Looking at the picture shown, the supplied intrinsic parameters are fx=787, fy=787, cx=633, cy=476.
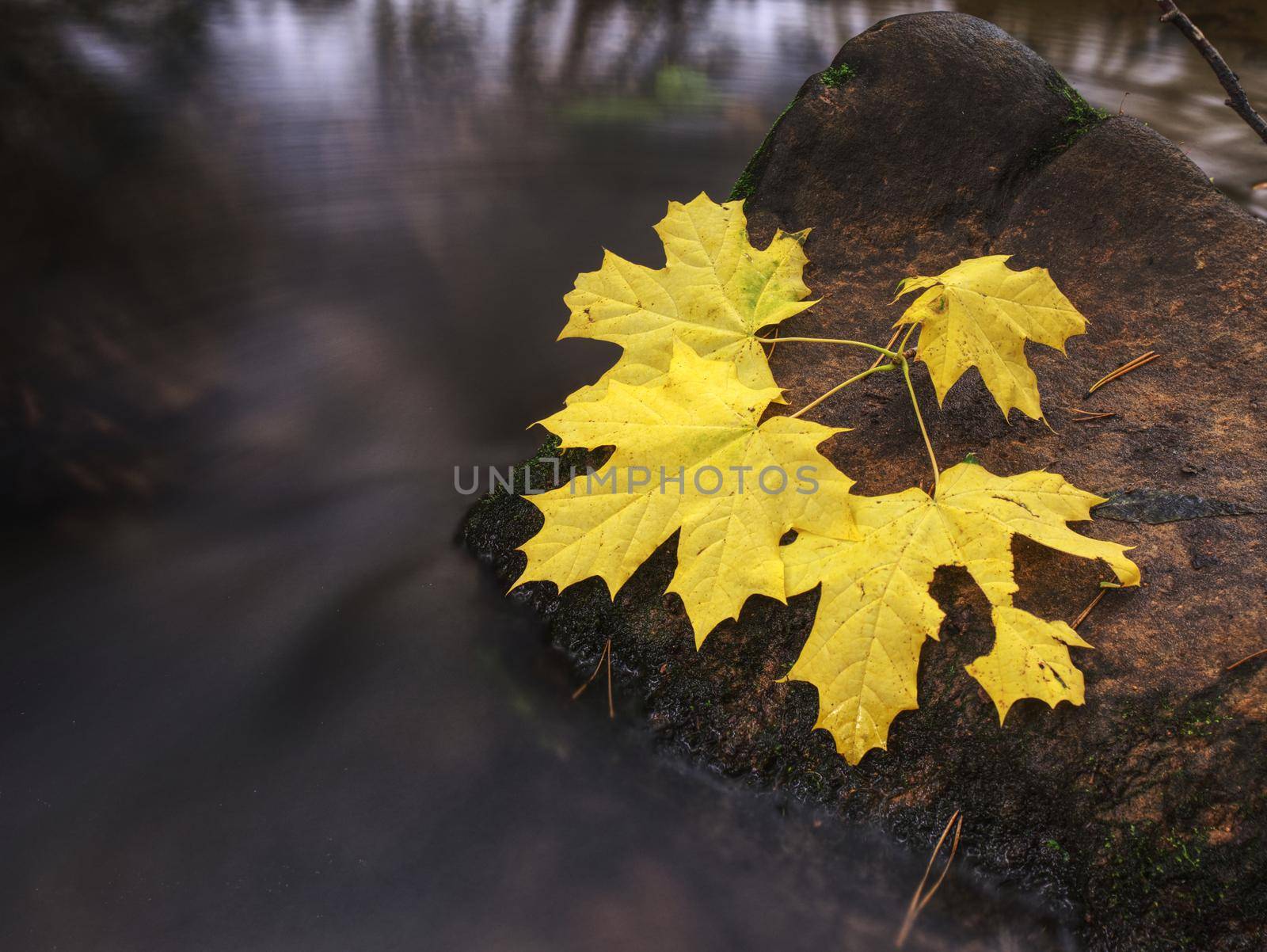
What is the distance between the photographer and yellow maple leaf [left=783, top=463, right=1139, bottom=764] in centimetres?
101

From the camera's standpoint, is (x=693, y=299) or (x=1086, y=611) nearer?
(x=1086, y=611)

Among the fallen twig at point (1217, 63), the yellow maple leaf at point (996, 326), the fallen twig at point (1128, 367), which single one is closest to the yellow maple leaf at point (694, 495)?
the yellow maple leaf at point (996, 326)

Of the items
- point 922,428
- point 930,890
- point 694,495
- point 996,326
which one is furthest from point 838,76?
point 930,890

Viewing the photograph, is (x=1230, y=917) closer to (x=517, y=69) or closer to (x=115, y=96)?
(x=517, y=69)

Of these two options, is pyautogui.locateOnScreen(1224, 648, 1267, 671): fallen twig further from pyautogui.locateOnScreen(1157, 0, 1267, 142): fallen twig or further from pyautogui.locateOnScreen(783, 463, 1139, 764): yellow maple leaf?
pyautogui.locateOnScreen(1157, 0, 1267, 142): fallen twig

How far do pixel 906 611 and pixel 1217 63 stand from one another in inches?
47.0

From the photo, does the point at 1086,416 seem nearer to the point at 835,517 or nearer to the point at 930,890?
the point at 835,517

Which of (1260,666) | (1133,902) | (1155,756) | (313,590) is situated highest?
(1260,666)

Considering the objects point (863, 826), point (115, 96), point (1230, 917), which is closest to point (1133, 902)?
point (1230, 917)

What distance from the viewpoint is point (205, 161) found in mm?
2590

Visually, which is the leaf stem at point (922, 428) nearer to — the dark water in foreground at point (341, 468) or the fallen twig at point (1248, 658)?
the fallen twig at point (1248, 658)

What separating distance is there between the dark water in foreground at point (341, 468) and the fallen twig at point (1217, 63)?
1.34 meters

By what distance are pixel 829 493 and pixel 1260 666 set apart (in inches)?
22.9

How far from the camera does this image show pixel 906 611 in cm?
102
